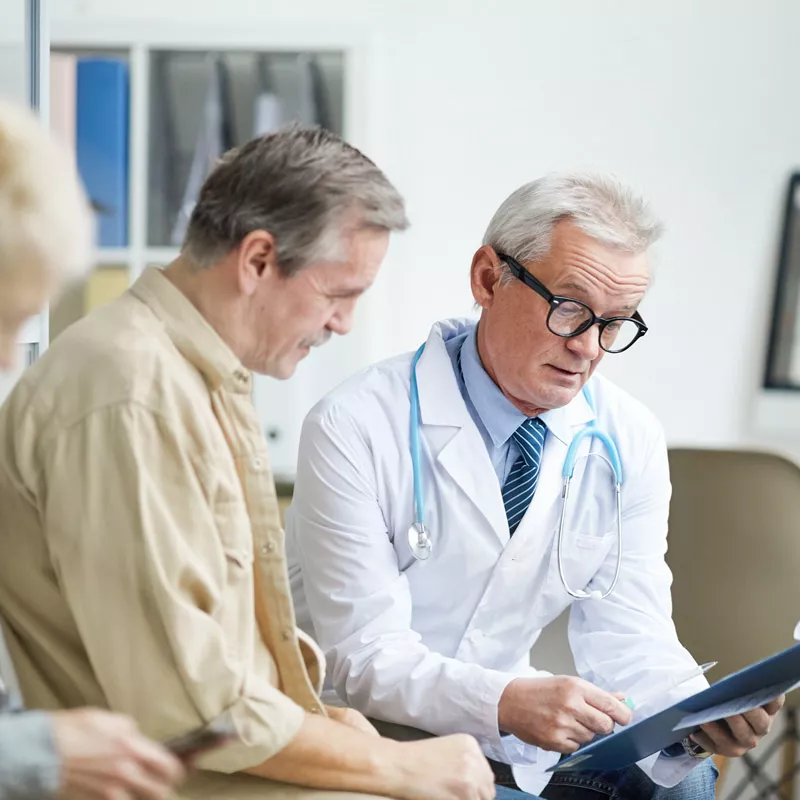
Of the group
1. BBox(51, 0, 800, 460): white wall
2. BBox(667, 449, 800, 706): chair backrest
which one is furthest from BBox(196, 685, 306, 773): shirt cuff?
BBox(51, 0, 800, 460): white wall

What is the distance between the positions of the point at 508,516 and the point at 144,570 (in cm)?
80

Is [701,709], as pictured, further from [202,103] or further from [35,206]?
[202,103]

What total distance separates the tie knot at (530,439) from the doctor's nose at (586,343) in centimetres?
16

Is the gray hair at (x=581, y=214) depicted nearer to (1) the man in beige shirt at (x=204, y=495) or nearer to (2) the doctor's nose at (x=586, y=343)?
(2) the doctor's nose at (x=586, y=343)

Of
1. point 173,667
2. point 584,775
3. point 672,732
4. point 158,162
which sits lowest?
point 584,775

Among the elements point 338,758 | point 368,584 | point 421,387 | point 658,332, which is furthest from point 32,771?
point 658,332

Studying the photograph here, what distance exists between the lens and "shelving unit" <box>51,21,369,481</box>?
9.18 feet

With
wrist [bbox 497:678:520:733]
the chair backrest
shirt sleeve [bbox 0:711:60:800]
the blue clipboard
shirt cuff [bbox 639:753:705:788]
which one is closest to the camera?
shirt sleeve [bbox 0:711:60:800]

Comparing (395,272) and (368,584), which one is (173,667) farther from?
(395,272)

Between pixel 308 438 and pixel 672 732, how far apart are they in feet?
2.05

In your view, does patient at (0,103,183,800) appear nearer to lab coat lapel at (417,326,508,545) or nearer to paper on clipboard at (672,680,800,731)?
paper on clipboard at (672,680,800,731)

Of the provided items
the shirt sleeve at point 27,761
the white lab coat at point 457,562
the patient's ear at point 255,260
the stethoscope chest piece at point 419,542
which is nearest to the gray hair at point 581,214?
the white lab coat at point 457,562

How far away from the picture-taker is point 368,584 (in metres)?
1.49

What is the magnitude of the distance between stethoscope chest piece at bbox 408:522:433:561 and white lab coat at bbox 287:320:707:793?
3 centimetres
